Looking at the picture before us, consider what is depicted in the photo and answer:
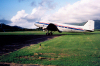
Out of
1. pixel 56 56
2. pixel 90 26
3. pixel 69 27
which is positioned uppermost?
pixel 90 26

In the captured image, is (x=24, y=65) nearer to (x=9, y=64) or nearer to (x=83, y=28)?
(x=9, y=64)

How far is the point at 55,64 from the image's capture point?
5230 mm

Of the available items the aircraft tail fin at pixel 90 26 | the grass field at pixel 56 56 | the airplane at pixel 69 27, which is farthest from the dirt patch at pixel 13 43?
the aircraft tail fin at pixel 90 26

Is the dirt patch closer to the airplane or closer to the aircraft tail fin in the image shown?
the airplane

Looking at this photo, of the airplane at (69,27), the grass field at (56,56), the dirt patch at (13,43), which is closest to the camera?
the grass field at (56,56)

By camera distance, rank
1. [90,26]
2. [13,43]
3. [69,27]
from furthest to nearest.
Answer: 1. [69,27]
2. [90,26]
3. [13,43]

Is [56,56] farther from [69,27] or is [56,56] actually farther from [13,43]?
[69,27]

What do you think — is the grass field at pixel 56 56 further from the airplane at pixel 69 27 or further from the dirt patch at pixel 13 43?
the airplane at pixel 69 27

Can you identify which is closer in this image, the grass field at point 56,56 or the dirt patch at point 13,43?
the grass field at point 56,56

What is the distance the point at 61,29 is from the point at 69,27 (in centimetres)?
318

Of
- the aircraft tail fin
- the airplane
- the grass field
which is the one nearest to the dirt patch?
the grass field

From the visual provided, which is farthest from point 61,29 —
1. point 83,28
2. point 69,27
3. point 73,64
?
point 73,64

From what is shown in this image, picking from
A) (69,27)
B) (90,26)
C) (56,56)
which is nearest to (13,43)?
(56,56)

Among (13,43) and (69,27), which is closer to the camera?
(13,43)
